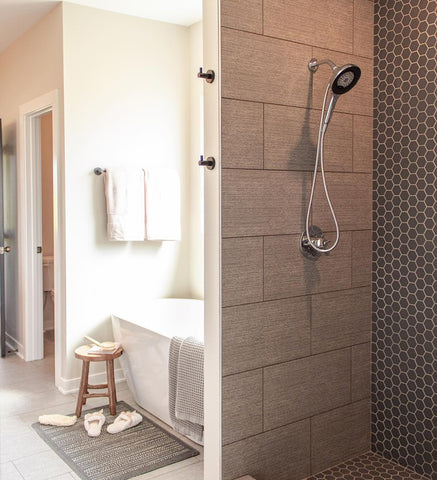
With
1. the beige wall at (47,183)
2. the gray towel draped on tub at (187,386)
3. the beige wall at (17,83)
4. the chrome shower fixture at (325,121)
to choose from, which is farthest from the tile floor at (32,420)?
the beige wall at (47,183)

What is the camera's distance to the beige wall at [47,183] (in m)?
5.95

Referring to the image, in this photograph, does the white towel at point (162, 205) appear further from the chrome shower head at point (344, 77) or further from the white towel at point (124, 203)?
the chrome shower head at point (344, 77)

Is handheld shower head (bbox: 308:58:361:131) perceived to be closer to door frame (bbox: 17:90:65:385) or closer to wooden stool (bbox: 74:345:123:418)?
wooden stool (bbox: 74:345:123:418)

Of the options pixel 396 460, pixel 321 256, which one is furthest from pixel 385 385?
pixel 321 256

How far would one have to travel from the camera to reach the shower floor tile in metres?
2.41

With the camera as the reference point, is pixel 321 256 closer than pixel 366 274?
Yes

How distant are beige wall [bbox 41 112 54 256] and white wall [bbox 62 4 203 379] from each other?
2.10m

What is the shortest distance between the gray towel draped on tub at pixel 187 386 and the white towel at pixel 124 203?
1209 millimetres

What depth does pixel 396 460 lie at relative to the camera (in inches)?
99.6

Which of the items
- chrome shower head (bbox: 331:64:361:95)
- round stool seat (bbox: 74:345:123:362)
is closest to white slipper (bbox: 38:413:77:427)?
round stool seat (bbox: 74:345:123:362)

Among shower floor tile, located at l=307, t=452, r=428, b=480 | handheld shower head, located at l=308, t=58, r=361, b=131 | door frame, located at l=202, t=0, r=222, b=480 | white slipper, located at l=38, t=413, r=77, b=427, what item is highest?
handheld shower head, located at l=308, t=58, r=361, b=131

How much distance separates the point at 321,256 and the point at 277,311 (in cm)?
35

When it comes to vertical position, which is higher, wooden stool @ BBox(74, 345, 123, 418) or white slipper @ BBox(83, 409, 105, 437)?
wooden stool @ BBox(74, 345, 123, 418)

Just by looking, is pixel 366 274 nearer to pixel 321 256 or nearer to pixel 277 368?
pixel 321 256
